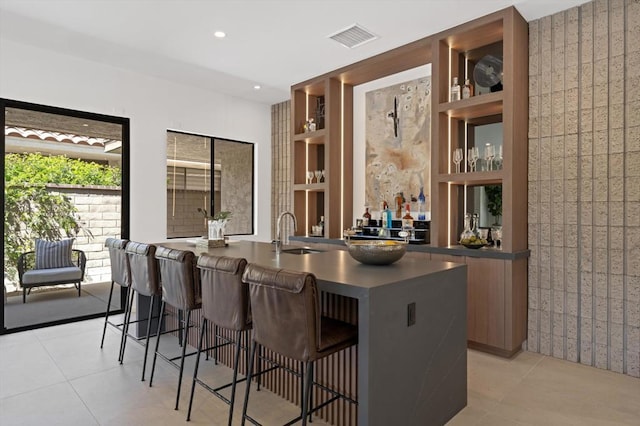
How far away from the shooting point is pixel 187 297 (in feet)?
8.82

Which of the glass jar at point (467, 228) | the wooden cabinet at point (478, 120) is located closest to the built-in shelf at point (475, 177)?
the wooden cabinet at point (478, 120)

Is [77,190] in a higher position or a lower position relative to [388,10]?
lower

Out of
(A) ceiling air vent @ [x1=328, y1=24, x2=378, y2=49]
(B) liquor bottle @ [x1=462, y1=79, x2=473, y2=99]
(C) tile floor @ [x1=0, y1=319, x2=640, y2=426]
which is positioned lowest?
(C) tile floor @ [x1=0, y1=319, x2=640, y2=426]

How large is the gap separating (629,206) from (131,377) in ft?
13.3

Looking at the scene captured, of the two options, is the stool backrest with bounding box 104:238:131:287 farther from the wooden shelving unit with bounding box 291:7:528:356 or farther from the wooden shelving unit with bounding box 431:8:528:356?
the wooden shelving unit with bounding box 431:8:528:356

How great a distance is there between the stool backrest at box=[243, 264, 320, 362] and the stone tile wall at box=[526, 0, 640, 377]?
264cm

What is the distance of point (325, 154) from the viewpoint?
5035mm

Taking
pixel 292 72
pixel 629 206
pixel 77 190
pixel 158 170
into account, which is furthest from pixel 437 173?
pixel 77 190

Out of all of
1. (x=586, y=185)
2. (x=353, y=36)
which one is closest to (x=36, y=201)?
(x=353, y=36)

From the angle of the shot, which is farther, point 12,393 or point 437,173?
point 437,173

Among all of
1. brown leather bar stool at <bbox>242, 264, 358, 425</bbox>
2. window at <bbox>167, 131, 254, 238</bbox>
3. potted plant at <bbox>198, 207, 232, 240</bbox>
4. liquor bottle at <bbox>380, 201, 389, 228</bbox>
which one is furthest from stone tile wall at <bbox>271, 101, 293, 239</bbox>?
brown leather bar stool at <bbox>242, 264, 358, 425</bbox>

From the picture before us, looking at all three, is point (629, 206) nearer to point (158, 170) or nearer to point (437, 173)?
point (437, 173)

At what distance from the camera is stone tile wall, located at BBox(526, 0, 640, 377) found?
3.10m

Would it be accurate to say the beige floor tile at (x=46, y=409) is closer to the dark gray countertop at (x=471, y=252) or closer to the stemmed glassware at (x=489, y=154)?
the dark gray countertop at (x=471, y=252)
